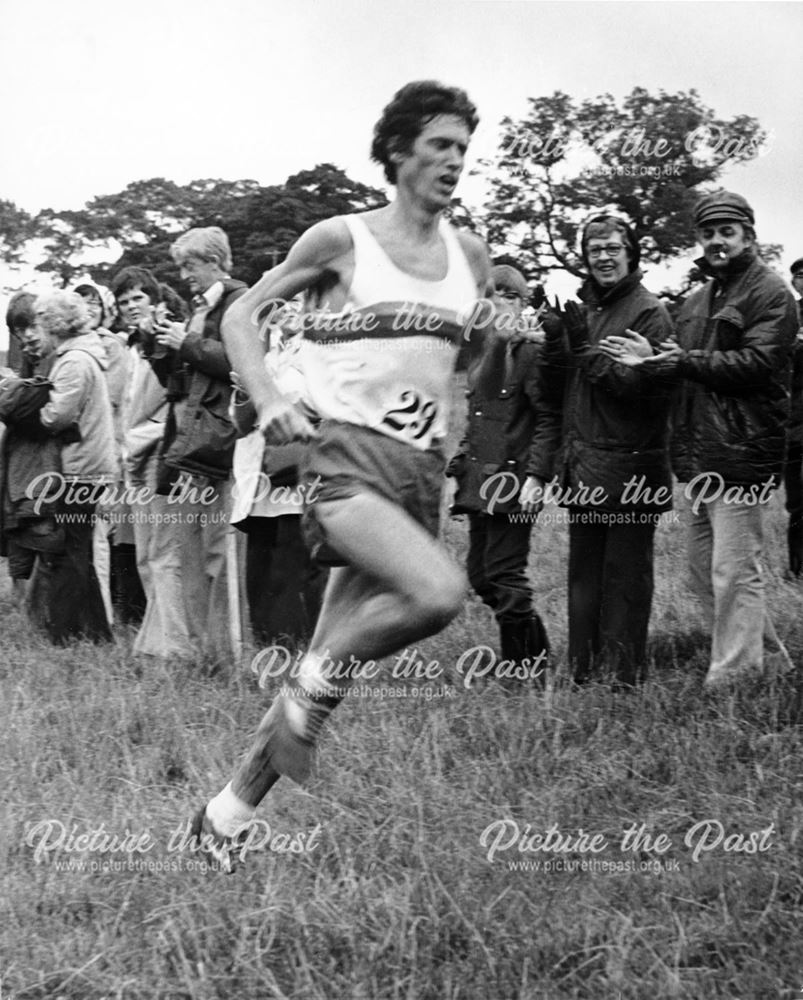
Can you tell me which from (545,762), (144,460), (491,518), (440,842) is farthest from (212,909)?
(144,460)

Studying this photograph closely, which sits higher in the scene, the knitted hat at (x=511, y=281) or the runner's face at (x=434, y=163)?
the runner's face at (x=434, y=163)

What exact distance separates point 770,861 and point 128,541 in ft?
17.0

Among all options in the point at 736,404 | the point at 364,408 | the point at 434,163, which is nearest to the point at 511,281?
the point at 736,404

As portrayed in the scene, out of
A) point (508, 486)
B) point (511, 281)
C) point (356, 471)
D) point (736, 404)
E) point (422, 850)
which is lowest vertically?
point (422, 850)

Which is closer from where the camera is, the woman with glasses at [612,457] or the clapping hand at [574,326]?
the woman with glasses at [612,457]

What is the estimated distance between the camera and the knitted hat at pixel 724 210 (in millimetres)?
6020

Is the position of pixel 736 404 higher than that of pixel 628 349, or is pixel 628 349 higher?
pixel 628 349

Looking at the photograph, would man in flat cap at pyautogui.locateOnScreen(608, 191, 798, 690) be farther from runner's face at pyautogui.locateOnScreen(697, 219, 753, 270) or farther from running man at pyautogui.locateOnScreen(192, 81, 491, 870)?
running man at pyautogui.locateOnScreen(192, 81, 491, 870)

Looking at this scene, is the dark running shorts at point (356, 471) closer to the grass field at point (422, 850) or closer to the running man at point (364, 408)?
the running man at point (364, 408)

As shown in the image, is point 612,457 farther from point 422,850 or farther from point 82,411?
point 82,411

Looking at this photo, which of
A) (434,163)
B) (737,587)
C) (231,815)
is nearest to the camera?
(231,815)

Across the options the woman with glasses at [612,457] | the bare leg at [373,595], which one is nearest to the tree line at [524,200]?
the woman with glasses at [612,457]

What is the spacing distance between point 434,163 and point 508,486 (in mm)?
2345

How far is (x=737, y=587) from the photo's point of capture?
19.7 feet
